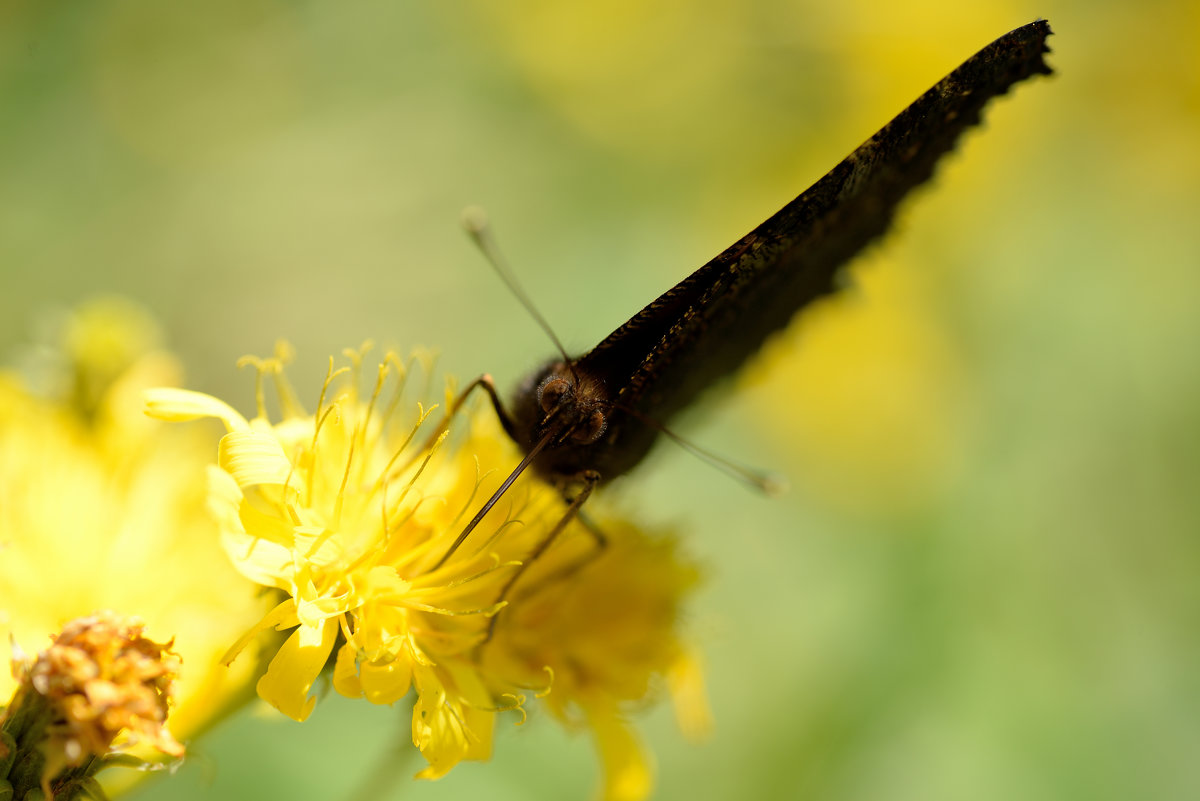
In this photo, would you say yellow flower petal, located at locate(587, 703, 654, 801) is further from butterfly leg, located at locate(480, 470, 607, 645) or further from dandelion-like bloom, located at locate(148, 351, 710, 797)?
butterfly leg, located at locate(480, 470, 607, 645)

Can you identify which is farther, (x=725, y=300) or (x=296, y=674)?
(x=725, y=300)

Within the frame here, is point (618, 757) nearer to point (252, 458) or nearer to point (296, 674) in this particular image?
point (296, 674)

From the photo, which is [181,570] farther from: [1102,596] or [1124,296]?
[1124,296]

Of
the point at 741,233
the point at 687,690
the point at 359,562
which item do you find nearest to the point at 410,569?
the point at 359,562

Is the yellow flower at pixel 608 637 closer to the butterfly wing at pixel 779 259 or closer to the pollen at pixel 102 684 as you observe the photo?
the butterfly wing at pixel 779 259

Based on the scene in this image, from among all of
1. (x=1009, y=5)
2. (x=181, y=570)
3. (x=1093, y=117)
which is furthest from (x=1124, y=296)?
(x=181, y=570)

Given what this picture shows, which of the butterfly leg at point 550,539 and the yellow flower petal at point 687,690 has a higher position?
the butterfly leg at point 550,539

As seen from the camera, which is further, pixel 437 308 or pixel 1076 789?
pixel 437 308

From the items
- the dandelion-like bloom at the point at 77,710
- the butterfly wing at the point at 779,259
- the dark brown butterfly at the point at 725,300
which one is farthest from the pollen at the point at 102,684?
the butterfly wing at the point at 779,259
